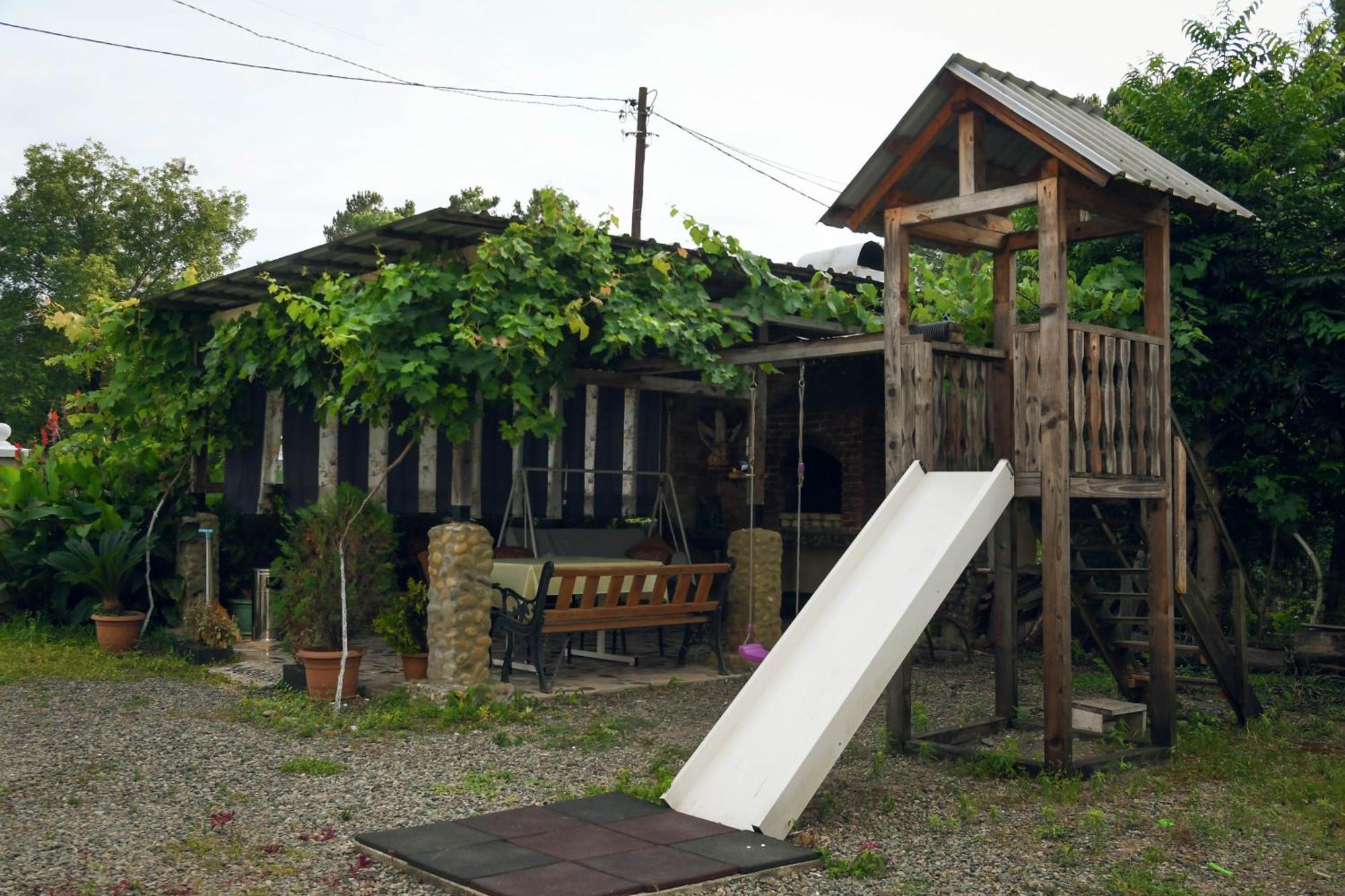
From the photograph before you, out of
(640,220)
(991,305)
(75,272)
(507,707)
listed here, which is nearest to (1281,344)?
(991,305)

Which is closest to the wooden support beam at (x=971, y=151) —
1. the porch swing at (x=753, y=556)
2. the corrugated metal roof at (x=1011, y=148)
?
the corrugated metal roof at (x=1011, y=148)

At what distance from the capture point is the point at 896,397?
6496 millimetres

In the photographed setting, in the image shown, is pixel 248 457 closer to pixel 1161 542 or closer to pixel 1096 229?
pixel 1096 229

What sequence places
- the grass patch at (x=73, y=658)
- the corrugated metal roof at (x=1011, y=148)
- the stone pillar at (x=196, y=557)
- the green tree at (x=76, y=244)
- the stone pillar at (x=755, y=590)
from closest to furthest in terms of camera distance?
the corrugated metal roof at (x=1011, y=148) < the grass patch at (x=73, y=658) < the stone pillar at (x=755, y=590) < the stone pillar at (x=196, y=557) < the green tree at (x=76, y=244)

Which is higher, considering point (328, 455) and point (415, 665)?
point (328, 455)

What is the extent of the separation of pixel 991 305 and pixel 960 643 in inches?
134

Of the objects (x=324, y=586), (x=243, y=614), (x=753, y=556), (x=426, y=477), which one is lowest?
(x=243, y=614)

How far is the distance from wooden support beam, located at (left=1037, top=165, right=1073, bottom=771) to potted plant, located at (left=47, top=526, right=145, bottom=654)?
24.3 feet

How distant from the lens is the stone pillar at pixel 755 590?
30.4ft

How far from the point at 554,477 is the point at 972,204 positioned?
18.1 ft

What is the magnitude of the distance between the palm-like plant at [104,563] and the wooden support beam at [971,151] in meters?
7.39

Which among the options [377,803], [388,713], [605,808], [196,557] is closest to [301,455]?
[196,557]

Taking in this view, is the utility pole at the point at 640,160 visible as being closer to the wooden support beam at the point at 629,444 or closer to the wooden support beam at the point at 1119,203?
the wooden support beam at the point at 629,444

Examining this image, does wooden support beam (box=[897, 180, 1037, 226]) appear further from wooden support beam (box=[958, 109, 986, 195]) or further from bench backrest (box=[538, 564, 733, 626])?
bench backrest (box=[538, 564, 733, 626])
